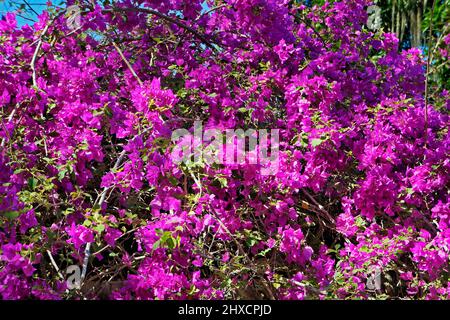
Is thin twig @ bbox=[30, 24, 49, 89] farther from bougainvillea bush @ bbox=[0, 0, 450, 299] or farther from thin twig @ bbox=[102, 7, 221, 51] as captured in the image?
thin twig @ bbox=[102, 7, 221, 51]

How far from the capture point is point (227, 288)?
1.91 m

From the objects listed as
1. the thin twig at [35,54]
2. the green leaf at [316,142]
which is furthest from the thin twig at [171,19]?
the green leaf at [316,142]

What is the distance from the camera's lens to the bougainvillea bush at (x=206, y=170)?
6.06 ft

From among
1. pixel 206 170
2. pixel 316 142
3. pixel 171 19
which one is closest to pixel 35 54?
pixel 171 19

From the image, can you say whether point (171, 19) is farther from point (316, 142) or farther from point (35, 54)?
point (316, 142)

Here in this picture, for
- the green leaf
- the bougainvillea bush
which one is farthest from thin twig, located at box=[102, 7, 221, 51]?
the green leaf

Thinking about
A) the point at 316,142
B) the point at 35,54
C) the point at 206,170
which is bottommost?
the point at 206,170

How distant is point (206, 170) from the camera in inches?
78.7

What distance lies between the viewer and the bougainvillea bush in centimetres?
185

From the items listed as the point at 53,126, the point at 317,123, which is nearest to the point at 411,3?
the point at 317,123

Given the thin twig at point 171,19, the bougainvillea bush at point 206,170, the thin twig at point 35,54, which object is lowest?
the bougainvillea bush at point 206,170

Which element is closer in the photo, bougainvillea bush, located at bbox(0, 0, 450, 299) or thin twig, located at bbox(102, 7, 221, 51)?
bougainvillea bush, located at bbox(0, 0, 450, 299)

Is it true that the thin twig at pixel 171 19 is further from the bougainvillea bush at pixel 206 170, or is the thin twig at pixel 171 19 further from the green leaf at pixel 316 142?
the green leaf at pixel 316 142

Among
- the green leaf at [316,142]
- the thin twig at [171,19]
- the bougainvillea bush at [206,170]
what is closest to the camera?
the bougainvillea bush at [206,170]
